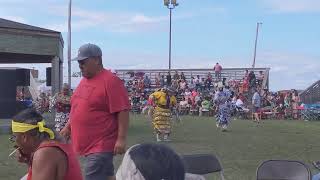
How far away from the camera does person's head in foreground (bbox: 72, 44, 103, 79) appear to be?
19.5 feet

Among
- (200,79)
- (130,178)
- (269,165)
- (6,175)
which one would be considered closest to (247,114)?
(200,79)

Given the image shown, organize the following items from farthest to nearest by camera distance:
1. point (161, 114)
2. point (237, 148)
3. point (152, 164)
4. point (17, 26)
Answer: point (17, 26) → point (161, 114) → point (237, 148) → point (152, 164)

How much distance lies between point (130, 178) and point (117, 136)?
326 cm

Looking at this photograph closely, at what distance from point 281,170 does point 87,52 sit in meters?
2.13

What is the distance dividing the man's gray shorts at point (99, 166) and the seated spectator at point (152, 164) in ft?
10.3

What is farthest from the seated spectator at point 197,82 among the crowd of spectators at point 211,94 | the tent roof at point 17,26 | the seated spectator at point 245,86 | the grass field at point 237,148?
the tent roof at point 17,26

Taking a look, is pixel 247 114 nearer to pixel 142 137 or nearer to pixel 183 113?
pixel 183 113

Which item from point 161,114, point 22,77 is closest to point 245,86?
point 22,77

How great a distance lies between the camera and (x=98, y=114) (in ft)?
19.5

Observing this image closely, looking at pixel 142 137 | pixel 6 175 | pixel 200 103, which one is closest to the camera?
pixel 6 175

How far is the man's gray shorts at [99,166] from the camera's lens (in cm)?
576

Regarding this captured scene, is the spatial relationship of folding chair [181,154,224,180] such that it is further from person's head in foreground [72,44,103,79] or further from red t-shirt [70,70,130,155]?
person's head in foreground [72,44,103,79]

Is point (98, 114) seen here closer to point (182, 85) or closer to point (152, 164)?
point (152, 164)

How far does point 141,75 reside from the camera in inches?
1779
